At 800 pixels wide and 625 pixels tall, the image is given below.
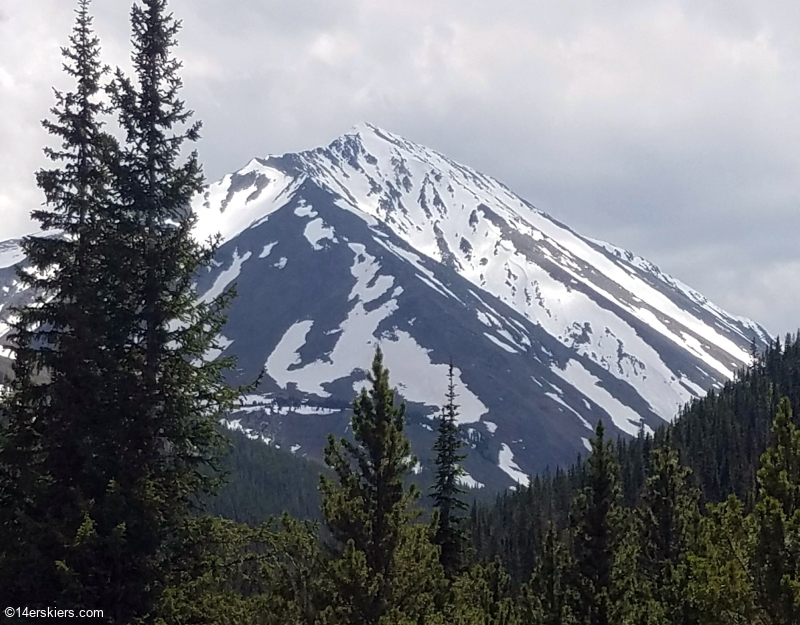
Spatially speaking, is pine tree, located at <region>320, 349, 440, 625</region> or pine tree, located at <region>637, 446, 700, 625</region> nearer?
pine tree, located at <region>320, 349, 440, 625</region>

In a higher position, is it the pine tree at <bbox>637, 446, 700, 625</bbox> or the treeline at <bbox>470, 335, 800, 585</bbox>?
the treeline at <bbox>470, 335, 800, 585</bbox>

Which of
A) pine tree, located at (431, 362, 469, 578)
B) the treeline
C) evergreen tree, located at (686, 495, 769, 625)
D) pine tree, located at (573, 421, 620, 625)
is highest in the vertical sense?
the treeline

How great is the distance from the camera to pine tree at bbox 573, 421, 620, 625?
719 inches

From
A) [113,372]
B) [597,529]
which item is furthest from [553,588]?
[113,372]

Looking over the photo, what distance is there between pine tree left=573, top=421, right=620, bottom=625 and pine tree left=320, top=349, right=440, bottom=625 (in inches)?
176

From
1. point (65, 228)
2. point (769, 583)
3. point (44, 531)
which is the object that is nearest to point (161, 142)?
point (65, 228)

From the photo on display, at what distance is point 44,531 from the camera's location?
45.1 feet

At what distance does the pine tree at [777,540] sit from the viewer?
437 inches

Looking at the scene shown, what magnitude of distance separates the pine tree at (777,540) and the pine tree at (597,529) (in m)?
7.01

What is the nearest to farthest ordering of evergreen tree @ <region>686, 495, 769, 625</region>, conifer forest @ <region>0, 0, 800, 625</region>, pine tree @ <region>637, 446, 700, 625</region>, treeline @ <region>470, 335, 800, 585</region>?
evergreen tree @ <region>686, 495, 769, 625</region> < conifer forest @ <region>0, 0, 800, 625</region> < pine tree @ <region>637, 446, 700, 625</region> < treeline @ <region>470, 335, 800, 585</region>

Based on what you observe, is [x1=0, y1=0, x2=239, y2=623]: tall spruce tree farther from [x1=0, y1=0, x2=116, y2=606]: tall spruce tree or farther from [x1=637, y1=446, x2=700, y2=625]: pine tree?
[x1=637, y1=446, x2=700, y2=625]: pine tree

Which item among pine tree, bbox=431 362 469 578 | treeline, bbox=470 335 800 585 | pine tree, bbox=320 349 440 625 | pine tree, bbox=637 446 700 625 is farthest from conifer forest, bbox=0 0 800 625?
treeline, bbox=470 335 800 585

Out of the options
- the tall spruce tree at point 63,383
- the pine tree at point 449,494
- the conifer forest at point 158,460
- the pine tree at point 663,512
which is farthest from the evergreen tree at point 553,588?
the pine tree at point 449,494

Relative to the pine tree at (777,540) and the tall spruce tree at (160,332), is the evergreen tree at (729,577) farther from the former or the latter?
the tall spruce tree at (160,332)
